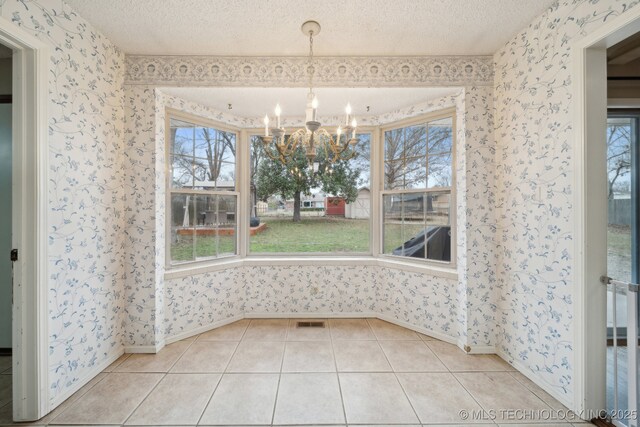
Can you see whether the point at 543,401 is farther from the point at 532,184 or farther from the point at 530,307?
the point at 532,184

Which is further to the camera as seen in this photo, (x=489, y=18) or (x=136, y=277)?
(x=136, y=277)

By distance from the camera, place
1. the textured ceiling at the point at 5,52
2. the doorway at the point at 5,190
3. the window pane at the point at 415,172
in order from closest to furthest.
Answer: the textured ceiling at the point at 5,52 → the doorway at the point at 5,190 → the window pane at the point at 415,172

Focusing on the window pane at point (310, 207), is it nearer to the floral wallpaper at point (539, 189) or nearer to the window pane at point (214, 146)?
the window pane at point (214, 146)

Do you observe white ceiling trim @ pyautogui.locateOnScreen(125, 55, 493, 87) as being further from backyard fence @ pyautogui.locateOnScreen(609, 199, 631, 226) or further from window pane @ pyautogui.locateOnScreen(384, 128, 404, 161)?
backyard fence @ pyautogui.locateOnScreen(609, 199, 631, 226)

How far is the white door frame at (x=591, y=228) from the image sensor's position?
162cm

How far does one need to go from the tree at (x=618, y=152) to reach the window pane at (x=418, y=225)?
5.35ft

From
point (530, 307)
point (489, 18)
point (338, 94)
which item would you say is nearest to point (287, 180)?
point (338, 94)

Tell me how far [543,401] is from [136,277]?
3.40m

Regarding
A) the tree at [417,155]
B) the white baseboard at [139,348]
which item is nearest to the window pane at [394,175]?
the tree at [417,155]

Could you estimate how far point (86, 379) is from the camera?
6.48ft

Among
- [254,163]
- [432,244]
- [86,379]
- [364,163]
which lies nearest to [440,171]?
[432,244]

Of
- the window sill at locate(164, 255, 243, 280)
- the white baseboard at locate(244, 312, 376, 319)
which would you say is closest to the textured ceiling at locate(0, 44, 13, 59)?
the window sill at locate(164, 255, 243, 280)

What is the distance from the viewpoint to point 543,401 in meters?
1.79

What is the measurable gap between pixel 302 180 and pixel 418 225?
57.9 inches
